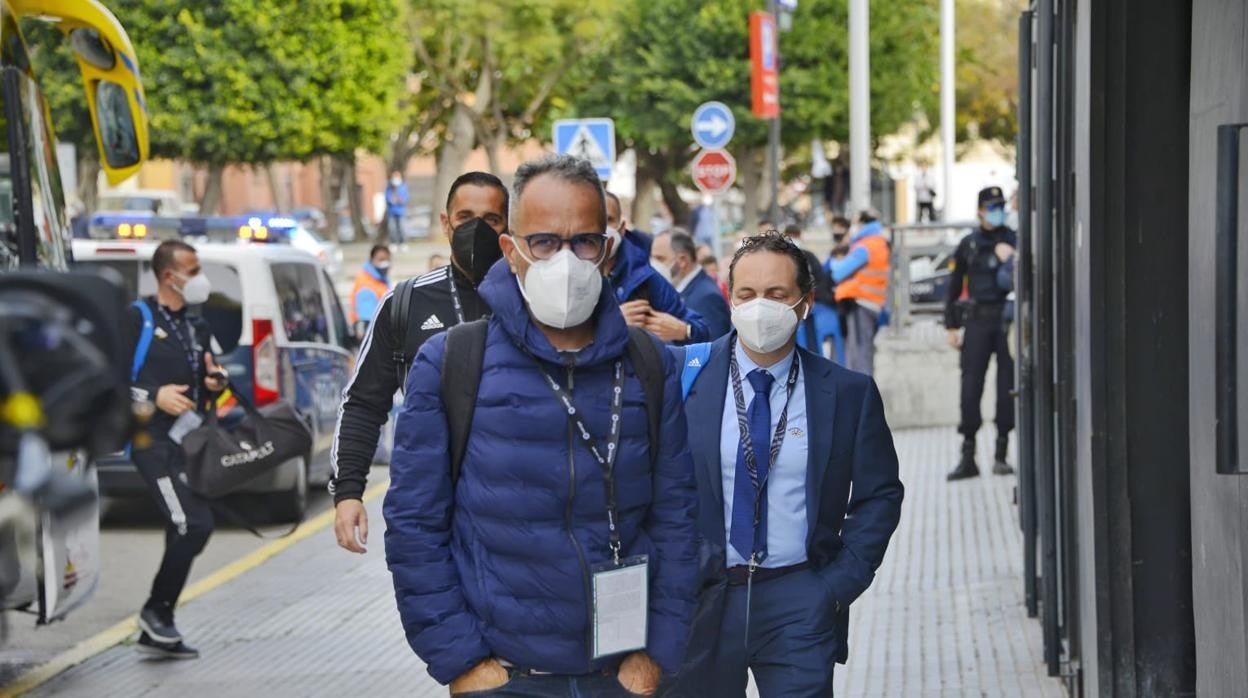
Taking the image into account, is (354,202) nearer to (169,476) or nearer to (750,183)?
(750,183)

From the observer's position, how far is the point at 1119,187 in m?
5.39

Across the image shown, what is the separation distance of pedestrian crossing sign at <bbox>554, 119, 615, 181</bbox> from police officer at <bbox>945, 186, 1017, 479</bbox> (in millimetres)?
6078

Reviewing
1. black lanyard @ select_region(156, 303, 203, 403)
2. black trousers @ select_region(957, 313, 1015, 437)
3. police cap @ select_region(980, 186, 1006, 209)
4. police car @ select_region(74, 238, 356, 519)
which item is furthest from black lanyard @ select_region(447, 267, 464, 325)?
black trousers @ select_region(957, 313, 1015, 437)

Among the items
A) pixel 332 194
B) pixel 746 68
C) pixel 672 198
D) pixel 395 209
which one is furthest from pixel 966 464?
pixel 332 194

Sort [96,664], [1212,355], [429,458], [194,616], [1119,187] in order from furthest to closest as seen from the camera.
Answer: [194,616], [96,664], [1119,187], [1212,355], [429,458]

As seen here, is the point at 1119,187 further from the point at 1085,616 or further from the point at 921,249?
the point at 921,249

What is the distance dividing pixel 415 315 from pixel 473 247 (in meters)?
0.26

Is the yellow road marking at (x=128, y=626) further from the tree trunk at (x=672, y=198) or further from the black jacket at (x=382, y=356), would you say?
the tree trunk at (x=672, y=198)

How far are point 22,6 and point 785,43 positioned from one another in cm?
4428

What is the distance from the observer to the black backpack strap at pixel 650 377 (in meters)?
4.05

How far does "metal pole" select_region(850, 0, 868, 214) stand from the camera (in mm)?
24656

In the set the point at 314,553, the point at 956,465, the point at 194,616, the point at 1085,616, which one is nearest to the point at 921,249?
the point at 956,465

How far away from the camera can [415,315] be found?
5.53m

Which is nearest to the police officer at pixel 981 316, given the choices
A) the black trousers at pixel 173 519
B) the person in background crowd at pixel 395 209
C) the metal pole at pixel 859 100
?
the black trousers at pixel 173 519
